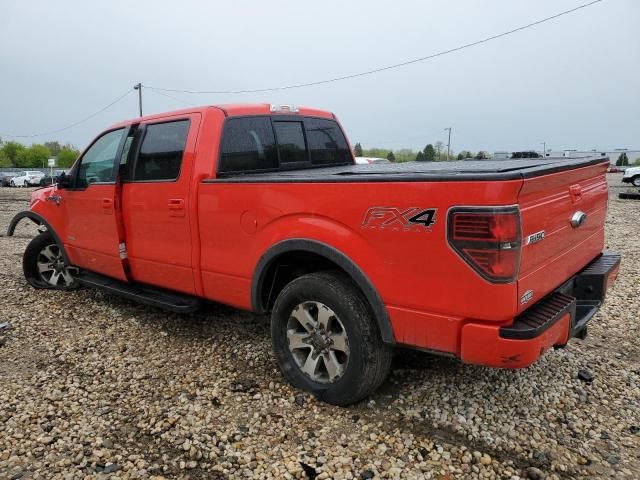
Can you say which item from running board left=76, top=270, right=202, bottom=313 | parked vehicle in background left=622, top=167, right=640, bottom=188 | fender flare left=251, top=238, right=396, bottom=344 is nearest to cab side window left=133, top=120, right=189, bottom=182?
running board left=76, top=270, right=202, bottom=313

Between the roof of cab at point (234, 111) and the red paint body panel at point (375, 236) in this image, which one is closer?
the red paint body panel at point (375, 236)

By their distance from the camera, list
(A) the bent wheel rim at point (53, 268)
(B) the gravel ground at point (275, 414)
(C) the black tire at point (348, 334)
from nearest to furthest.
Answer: (B) the gravel ground at point (275, 414) → (C) the black tire at point (348, 334) → (A) the bent wheel rim at point (53, 268)

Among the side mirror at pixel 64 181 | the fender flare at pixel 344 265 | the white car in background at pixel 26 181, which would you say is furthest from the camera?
the white car in background at pixel 26 181

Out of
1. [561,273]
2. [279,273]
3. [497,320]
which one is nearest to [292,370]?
[279,273]

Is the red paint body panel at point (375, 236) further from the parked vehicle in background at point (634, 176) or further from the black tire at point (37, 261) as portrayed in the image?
the parked vehicle in background at point (634, 176)

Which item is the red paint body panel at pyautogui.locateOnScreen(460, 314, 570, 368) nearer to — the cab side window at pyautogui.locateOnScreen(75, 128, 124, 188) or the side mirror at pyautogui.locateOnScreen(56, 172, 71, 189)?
the cab side window at pyautogui.locateOnScreen(75, 128, 124, 188)

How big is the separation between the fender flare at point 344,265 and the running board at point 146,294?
38.8 inches

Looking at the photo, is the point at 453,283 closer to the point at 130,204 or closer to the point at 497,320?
the point at 497,320

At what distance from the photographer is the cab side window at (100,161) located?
4590mm

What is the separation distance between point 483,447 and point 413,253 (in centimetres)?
117

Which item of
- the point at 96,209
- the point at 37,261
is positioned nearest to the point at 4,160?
the point at 37,261

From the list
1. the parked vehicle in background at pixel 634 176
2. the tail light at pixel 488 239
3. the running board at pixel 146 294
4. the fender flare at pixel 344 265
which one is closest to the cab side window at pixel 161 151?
the running board at pixel 146 294

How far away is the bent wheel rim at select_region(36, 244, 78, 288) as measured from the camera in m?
5.77

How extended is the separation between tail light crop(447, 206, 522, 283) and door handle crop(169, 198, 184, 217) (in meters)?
2.21
